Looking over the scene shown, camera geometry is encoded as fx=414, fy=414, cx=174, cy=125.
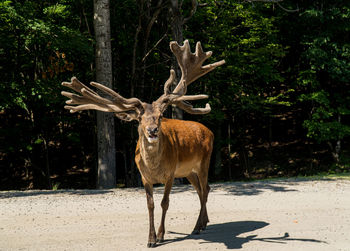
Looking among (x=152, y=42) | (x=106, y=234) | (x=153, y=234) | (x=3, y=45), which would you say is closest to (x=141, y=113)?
(x=153, y=234)

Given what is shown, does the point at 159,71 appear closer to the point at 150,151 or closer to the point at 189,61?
the point at 189,61

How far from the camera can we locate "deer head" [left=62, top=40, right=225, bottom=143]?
19.0ft

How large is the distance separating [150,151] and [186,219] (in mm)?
2518

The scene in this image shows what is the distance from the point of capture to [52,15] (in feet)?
47.5

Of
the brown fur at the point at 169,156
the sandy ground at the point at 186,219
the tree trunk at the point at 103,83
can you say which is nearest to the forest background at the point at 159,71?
the tree trunk at the point at 103,83

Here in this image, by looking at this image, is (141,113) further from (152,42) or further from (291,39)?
(291,39)

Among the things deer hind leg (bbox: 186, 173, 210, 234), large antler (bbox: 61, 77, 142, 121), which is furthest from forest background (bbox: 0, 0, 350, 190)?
deer hind leg (bbox: 186, 173, 210, 234)

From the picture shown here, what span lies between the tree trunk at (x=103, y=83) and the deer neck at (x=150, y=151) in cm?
725

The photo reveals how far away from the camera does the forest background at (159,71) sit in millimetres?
14406

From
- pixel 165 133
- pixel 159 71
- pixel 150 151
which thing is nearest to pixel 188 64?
pixel 165 133

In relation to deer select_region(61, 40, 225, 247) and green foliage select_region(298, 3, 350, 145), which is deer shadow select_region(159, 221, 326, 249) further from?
green foliage select_region(298, 3, 350, 145)

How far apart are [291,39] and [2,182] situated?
16.0m

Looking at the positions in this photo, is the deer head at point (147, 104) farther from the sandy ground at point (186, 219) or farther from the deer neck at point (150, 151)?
the sandy ground at point (186, 219)

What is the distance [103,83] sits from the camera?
43.1 ft
